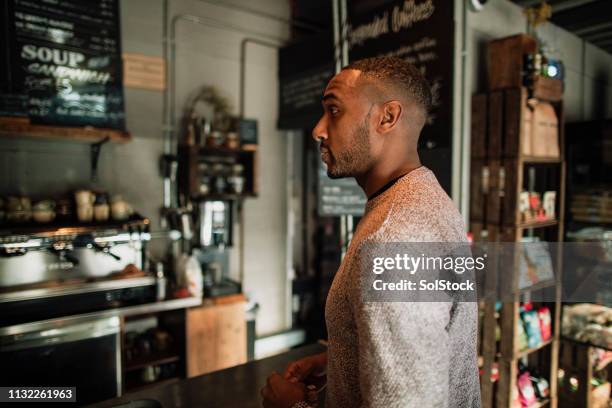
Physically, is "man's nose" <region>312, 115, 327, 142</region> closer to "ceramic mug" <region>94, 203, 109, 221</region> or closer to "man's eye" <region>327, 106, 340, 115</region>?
"man's eye" <region>327, 106, 340, 115</region>

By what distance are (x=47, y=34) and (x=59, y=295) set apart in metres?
1.76

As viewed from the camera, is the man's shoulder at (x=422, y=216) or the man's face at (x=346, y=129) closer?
the man's shoulder at (x=422, y=216)

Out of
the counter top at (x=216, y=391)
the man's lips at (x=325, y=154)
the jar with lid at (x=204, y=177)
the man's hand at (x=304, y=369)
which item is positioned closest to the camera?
the man's lips at (x=325, y=154)

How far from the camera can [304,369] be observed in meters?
1.40

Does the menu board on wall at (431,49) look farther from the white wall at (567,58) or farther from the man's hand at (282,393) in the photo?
the man's hand at (282,393)

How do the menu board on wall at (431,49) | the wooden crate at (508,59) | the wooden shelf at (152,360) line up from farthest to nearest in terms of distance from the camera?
the wooden shelf at (152,360) → the wooden crate at (508,59) → the menu board on wall at (431,49)

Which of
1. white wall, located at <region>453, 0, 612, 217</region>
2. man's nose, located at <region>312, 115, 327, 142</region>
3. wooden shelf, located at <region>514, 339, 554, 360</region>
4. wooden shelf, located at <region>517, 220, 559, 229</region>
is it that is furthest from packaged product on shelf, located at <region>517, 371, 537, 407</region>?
man's nose, located at <region>312, 115, 327, 142</region>

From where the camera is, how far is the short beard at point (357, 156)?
1.16 metres

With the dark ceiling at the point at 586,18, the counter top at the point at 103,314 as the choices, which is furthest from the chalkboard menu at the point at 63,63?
the dark ceiling at the point at 586,18

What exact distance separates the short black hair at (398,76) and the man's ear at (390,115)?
0.05 metres

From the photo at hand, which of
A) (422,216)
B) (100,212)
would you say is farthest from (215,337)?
(422,216)

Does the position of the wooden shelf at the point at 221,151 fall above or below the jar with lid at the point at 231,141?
below

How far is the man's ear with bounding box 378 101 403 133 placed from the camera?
1.15 m

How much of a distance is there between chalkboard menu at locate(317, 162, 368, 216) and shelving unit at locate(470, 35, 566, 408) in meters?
0.75
